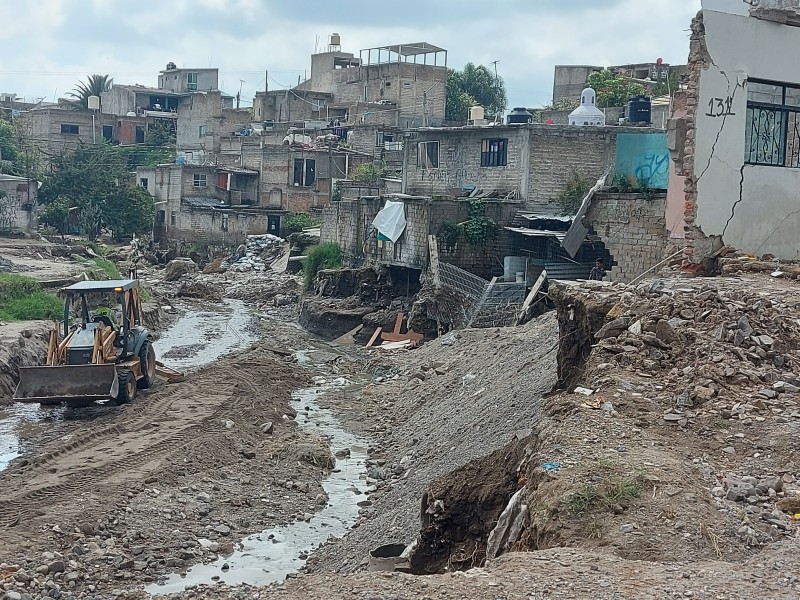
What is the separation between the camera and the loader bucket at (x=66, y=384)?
57.6 feet

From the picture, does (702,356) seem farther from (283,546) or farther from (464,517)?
(283,546)

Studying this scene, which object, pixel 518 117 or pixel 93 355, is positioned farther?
pixel 518 117

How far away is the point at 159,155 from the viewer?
209 feet

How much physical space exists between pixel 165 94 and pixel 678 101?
56783 mm

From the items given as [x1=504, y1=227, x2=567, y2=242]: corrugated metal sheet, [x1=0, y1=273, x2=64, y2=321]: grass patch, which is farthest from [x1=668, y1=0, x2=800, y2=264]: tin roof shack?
[x1=0, y1=273, x2=64, y2=321]: grass patch

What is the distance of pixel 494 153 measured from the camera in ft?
108

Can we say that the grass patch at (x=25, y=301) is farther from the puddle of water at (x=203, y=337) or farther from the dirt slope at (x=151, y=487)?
the dirt slope at (x=151, y=487)

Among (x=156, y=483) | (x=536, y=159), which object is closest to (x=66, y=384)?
(x=156, y=483)

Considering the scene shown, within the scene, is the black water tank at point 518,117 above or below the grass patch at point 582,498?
above

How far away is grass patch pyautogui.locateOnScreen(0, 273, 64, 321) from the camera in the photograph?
2689cm

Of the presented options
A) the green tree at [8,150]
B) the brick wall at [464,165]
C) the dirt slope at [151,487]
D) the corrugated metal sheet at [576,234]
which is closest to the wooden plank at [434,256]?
the brick wall at [464,165]

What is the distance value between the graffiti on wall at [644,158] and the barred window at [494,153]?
5.98m

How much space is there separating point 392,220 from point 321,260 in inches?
229

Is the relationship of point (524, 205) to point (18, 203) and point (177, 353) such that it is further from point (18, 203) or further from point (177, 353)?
point (18, 203)
